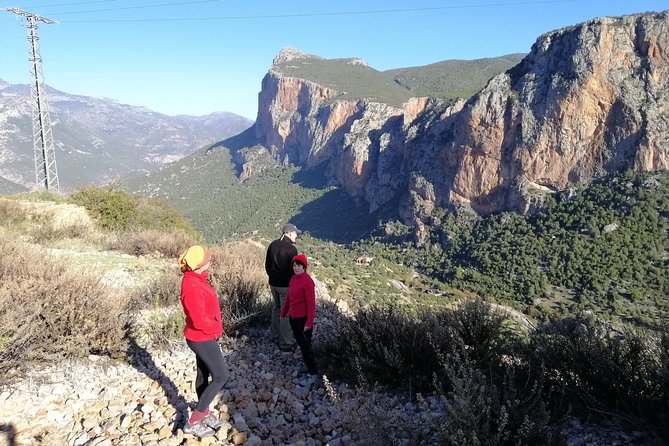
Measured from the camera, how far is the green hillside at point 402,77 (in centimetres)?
8531

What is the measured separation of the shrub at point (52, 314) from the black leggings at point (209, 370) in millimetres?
1384

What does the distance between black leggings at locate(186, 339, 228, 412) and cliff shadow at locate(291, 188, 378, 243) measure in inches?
2289

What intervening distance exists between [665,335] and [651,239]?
3887 cm

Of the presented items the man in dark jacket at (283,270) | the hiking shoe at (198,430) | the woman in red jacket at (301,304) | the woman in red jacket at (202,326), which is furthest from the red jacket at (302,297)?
the hiking shoe at (198,430)

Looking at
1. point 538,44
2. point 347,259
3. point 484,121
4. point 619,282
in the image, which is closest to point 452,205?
point 484,121

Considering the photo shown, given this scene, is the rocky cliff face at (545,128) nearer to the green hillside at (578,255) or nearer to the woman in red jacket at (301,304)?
the green hillside at (578,255)

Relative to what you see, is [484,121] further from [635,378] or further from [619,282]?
[635,378]

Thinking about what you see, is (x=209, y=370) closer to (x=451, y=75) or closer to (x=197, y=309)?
(x=197, y=309)

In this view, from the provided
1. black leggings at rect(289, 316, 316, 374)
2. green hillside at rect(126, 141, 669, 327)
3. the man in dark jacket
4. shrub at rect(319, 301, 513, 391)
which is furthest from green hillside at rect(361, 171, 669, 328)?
black leggings at rect(289, 316, 316, 374)

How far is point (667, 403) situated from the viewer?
2.51 metres

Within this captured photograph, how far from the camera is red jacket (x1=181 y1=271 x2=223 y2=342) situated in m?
3.05

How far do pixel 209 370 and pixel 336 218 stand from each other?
70198mm

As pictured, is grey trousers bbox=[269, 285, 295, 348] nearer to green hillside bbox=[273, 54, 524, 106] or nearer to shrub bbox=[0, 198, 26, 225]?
shrub bbox=[0, 198, 26, 225]

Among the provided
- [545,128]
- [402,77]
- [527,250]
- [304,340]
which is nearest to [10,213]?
[304,340]
